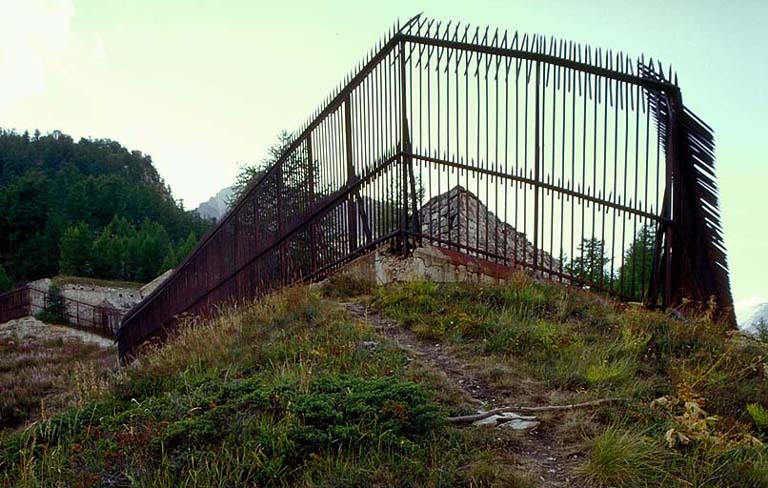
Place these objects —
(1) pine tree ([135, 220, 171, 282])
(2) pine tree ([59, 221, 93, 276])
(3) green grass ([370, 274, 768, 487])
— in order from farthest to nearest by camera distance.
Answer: (1) pine tree ([135, 220, 171, 282]) → (2) pine tree ([59, 221, 93, 276]) → (3) green grass ([370, 274, 768, 487])

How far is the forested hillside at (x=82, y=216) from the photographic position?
5684cm

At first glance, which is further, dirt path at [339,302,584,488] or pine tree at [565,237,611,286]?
pine tree at [565,237,611,286]

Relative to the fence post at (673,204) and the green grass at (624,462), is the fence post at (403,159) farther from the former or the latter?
the green grass at (624,462)

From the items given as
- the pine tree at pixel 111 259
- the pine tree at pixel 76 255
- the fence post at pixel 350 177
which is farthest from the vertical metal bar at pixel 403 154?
the pine tree at pixel 76 255

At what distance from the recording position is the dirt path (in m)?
3.14

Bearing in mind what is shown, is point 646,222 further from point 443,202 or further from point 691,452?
point 691,452

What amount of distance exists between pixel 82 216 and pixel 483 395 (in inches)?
3329

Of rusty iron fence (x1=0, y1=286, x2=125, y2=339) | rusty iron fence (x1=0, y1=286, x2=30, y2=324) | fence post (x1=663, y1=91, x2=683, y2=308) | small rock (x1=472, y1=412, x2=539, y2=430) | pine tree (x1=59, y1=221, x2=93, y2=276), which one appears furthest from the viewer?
pine tree (x1=59, y1=221, x2=93, y2=276)

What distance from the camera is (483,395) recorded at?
13.6 feet

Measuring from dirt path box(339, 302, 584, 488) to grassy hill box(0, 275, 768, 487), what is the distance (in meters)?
0.02

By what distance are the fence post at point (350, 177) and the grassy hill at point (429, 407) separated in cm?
221

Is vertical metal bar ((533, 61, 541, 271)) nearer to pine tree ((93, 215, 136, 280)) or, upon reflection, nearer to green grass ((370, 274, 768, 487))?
green grass ((370, 274, 768, 487))

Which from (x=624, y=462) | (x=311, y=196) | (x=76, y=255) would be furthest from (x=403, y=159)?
(x=76, y=255)

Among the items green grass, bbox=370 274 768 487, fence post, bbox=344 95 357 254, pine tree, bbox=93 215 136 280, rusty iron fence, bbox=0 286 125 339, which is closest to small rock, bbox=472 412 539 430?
green grass, bbox=370 274 768 487
